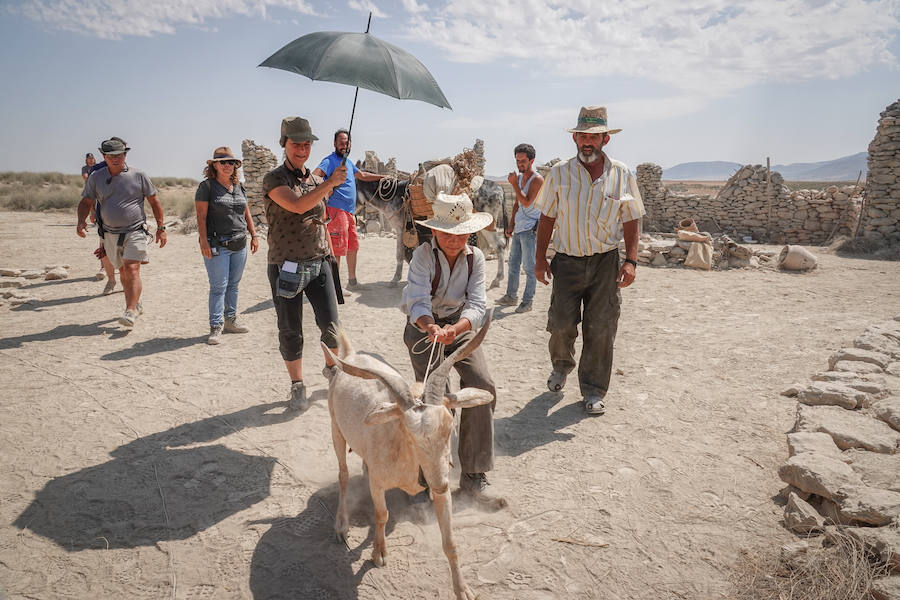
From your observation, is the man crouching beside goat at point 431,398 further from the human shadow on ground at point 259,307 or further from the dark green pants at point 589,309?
the human shadow on ground at point 259,307

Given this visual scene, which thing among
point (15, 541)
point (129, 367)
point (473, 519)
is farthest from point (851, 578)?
point (129, 367)

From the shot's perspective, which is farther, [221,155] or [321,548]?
[221,155]

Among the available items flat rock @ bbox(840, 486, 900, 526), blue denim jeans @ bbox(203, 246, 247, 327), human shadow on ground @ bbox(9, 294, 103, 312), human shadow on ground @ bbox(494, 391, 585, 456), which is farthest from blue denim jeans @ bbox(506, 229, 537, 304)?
human shadow on ground @ bbox(9, 294, 103, 312)

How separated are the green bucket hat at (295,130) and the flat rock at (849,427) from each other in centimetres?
432

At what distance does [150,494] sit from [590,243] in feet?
11.9

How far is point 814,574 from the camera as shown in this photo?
2500mm

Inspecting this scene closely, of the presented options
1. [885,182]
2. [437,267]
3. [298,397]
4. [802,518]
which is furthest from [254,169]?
[885,182]

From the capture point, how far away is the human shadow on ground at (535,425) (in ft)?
13.3

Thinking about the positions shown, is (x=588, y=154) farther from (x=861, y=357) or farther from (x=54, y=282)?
(x=54, y=282)

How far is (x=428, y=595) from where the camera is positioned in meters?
2.58

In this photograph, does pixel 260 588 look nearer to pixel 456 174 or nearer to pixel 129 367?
pixel 129 367

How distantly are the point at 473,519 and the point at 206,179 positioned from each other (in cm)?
475

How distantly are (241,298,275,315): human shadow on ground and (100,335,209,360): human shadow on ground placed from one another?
109cm

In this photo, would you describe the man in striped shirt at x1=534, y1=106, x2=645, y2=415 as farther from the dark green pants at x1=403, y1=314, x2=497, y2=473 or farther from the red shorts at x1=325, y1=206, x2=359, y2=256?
the red shorts at x1=325, y1=206, x2=359, y2=256
